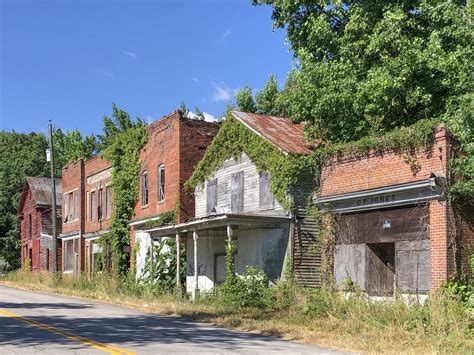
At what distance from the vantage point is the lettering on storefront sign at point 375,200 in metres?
18.3

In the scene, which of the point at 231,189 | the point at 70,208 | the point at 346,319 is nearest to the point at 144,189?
the point at 231,189

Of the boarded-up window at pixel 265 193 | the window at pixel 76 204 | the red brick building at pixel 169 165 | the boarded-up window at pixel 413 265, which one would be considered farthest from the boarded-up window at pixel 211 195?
the window at pixel 76 204

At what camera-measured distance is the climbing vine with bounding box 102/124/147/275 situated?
33.6 m

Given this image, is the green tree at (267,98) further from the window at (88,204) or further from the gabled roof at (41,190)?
the gabled roof at (41,190)

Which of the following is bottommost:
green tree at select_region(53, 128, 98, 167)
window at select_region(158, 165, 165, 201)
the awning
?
the awning

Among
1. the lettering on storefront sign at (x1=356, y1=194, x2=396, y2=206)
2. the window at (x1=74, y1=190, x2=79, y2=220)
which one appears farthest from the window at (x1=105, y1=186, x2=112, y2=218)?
the lettering on storefront sign at (x1=356, y1=194, x2=396, y2=206)

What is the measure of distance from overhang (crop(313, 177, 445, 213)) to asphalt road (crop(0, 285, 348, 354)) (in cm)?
560

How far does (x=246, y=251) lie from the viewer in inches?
951

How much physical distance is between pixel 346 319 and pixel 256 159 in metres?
8.96

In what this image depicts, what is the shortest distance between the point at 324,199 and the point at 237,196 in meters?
5.52

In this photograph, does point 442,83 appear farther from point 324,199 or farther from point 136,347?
point 136,347

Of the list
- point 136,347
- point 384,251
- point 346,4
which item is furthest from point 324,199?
point 136,347

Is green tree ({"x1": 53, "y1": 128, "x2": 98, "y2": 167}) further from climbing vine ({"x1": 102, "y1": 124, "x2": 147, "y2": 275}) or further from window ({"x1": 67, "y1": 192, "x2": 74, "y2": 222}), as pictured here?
climbing vine ({"x1": 102, "y1": 124, "x2": 147, "y2": 275})

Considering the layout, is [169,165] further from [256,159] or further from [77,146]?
[77,146]
